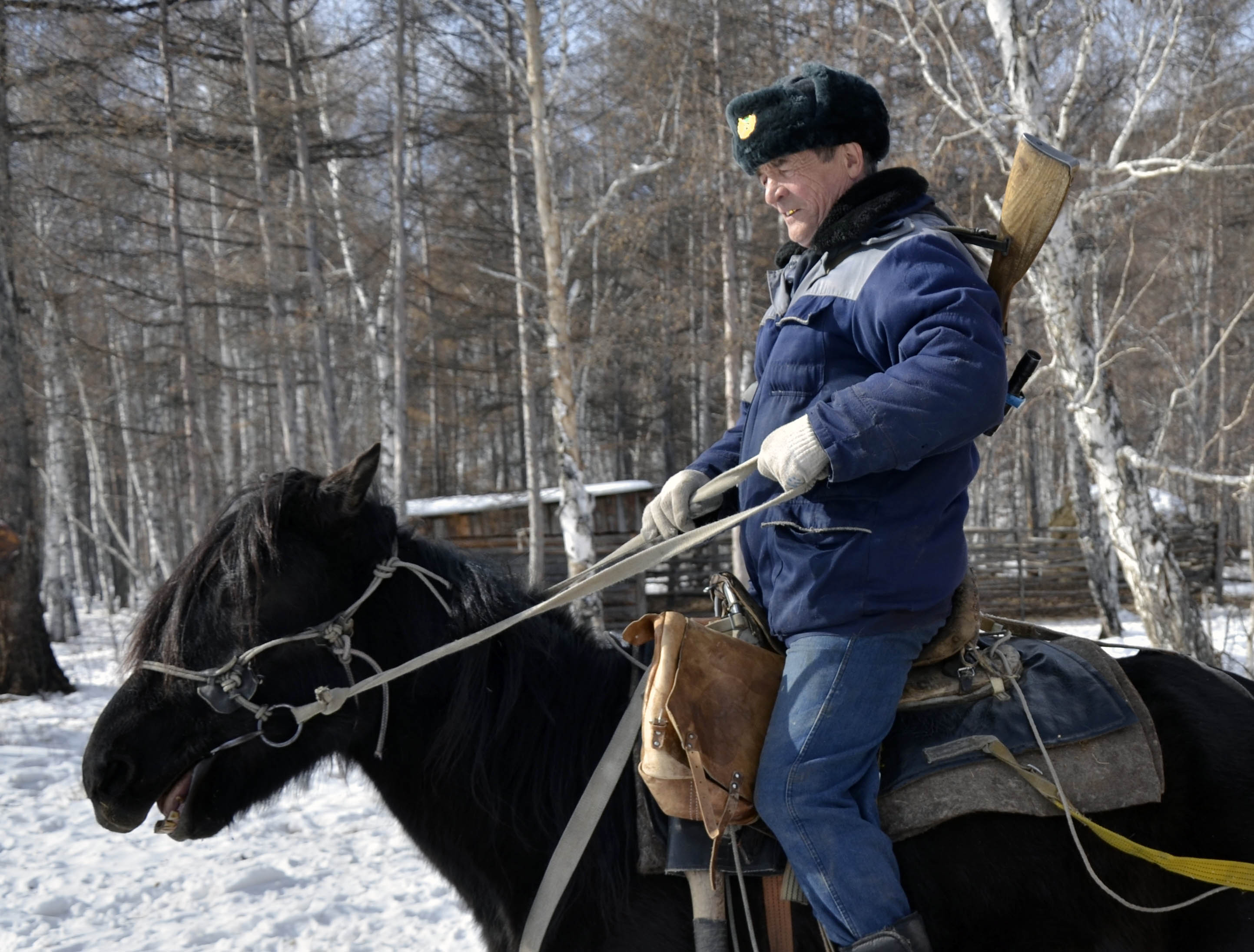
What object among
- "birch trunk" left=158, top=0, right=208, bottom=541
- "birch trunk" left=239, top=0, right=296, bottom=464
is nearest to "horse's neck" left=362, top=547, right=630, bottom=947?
"birch trunk" left=158, top=0, right=208, bottom=541

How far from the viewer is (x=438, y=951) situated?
13.8 ft

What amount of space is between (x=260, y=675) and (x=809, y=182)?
1676mm

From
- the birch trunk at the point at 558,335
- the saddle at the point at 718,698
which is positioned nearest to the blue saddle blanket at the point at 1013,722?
the saddle at the point at 718,698

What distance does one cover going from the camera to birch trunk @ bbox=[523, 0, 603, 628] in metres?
10.8

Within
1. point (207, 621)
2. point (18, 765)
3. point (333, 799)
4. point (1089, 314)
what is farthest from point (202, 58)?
point (207, 621)

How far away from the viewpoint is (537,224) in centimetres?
2225

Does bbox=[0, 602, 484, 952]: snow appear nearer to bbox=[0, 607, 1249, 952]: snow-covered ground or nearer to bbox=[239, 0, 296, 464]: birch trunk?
bbox=[0, 607, 1249, 952]: snow-covered ground

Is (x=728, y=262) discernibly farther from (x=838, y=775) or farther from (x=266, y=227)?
(x=838, y=775)

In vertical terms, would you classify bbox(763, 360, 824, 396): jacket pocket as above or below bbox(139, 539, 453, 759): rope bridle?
above

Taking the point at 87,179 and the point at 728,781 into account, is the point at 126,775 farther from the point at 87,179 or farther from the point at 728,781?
the point at 87,179

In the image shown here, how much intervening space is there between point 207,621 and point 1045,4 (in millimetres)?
7691

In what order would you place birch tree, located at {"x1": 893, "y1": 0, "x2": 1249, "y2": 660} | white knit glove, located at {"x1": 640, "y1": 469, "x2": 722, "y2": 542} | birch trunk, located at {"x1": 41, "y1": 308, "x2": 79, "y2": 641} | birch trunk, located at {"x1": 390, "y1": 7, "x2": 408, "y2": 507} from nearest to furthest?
white knit glove, located at {"x1": 640, "y1": 469, "x2": 722, "y2": 542}, birch tree, located at {"x1": 893, "y1": 0, "x2": 1249, "y2": 660}, birch trunk, located at {"x1": 390, "y1": 7, "x2": 408, "y2": 507}, birch trunk, located at {"x1": 41, "y1": 308, "x2": 79, "y2": 641}

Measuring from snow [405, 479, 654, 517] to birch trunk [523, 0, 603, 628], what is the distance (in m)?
4.57

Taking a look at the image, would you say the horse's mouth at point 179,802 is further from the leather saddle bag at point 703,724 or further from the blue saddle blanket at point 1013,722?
the blue saddle blanket at point 1013,722
